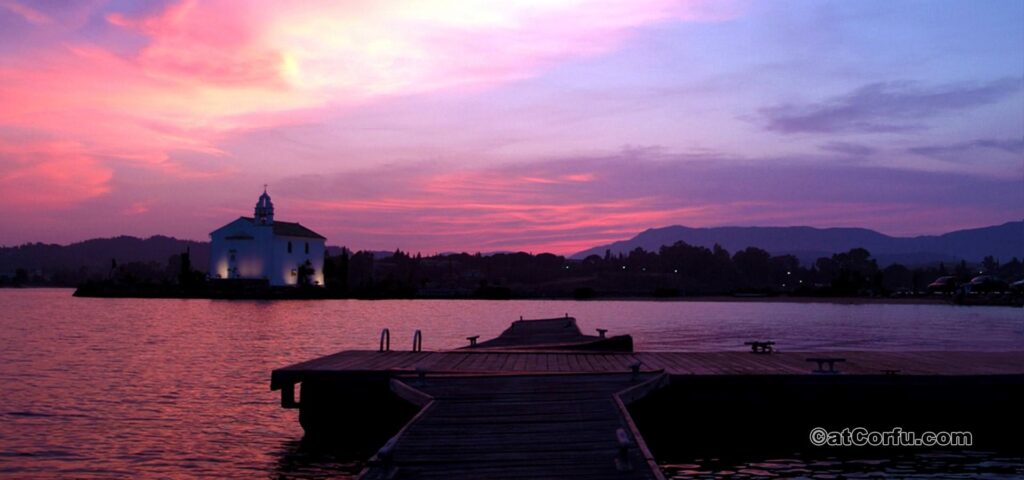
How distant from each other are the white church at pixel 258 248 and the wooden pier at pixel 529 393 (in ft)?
504

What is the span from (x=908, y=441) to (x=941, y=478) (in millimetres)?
2564

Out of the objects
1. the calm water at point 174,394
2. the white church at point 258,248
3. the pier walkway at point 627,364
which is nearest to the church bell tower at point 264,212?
the white church at point 258,248

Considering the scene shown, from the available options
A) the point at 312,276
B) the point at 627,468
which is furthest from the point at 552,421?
the point at 312,276

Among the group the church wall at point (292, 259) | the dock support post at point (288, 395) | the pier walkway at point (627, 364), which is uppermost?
the church wall at point (292, 259)

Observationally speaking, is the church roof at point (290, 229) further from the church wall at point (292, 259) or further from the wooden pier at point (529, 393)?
the wooden pier at point (529, 393)

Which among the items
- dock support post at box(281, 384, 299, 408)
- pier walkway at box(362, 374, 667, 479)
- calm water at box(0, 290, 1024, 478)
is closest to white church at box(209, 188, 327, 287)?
calm water at box(0, 290, 1024, 478)

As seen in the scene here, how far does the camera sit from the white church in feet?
563

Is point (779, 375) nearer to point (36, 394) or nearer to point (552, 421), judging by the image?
point (552, 421)

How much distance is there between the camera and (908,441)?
66.6ft

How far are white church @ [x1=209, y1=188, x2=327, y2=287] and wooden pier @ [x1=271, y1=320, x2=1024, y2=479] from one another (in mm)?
153600

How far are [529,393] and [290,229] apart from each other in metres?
169

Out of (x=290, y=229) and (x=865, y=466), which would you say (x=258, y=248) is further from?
(x=865, y=466)

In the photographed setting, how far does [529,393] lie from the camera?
17.3 m

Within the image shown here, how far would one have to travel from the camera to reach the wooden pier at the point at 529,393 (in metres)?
12.5
